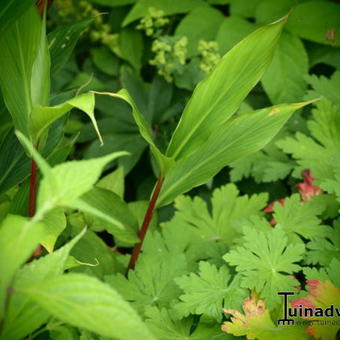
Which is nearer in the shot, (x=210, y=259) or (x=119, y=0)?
(x=210, y=259)

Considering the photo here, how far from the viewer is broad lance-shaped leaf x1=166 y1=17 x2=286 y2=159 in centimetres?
93

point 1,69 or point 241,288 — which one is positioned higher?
point 1,69

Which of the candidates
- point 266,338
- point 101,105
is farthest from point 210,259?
point 101,105

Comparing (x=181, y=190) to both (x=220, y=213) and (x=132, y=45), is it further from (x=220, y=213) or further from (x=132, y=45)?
(x=132, y=45)

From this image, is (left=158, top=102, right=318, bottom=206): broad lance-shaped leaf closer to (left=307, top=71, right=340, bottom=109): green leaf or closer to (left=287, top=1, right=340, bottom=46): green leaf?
(left=307, top=71, right=340, bottom=109): green leaf

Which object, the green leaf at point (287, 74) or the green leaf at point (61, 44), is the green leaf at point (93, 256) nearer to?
the green leaf at point (61, 44)

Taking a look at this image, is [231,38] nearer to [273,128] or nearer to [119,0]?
[119,0]

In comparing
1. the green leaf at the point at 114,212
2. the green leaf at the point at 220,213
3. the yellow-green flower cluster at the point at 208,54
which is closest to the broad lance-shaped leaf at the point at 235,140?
the green leaf at the point at 114,212

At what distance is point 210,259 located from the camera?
1.24 metres

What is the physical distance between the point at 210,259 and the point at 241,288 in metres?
0.19

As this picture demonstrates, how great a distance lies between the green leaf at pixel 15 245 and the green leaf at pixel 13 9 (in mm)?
489

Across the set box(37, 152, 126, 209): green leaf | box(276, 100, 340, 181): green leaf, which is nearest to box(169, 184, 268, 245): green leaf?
box(276, 100, 340, 181): green leaf

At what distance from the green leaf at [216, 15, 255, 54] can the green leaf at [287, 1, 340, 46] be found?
146 millimetres

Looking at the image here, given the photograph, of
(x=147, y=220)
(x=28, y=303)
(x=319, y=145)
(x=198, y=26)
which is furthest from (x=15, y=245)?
(x=198, y=26)
